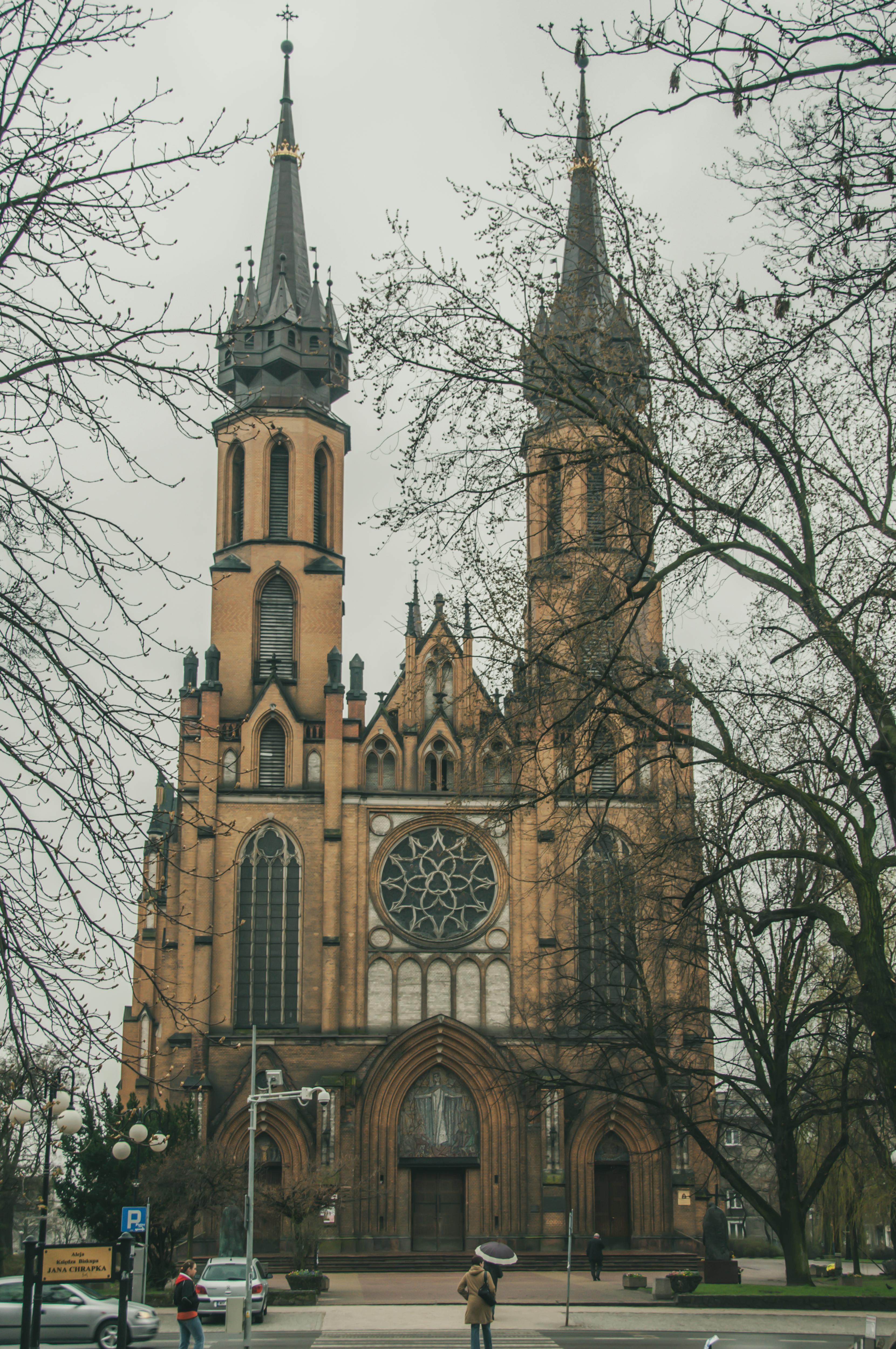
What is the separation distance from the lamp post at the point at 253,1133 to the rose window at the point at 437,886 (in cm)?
567

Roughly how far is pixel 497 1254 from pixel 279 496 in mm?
35604

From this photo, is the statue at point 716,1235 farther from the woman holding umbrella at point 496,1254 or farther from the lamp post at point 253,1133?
the woman holding umbrella at point 496,1254

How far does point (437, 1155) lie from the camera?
41.6 m

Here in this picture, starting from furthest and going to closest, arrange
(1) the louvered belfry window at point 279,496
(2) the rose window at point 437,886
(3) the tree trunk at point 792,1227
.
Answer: (1) the louvered belfry window at point 279,496 < (2) the rose window at point 437,886 < (3) the tree trunk at point 792,1227

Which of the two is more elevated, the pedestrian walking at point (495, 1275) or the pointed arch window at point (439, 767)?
the pointed arch window at point (439, 767)

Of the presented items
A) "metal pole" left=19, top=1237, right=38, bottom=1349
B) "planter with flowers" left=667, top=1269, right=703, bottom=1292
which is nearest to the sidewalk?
"planter with flowers" left=667, top=1269, right=703, bottom=1292

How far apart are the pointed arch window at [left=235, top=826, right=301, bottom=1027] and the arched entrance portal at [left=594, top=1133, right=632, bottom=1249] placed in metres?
9.72

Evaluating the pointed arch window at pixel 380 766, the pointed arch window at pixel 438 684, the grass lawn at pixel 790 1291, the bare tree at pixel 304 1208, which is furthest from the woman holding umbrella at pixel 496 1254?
the pointed arch window at pixel 438 684

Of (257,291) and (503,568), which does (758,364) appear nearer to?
(503,568)

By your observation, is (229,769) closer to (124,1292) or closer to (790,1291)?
(790,1291)

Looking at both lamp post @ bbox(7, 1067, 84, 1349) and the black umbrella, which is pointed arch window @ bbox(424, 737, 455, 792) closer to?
lamp post @ bbox(7, 1067, 84, 1349)

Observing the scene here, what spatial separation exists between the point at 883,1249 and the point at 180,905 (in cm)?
4183

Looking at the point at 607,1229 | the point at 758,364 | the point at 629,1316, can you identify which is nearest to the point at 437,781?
the point at 607,1229

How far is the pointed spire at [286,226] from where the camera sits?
171 feet
